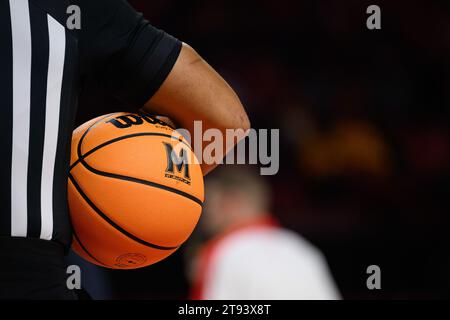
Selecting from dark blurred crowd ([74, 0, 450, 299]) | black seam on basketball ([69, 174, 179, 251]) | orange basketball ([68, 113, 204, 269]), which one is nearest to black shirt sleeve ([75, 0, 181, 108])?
orange basketball ([68, 113, 204, 269])

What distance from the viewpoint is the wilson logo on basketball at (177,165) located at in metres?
2.18

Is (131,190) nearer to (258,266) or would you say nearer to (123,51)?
(123,51)

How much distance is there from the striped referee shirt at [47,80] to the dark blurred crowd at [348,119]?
4.38 meters

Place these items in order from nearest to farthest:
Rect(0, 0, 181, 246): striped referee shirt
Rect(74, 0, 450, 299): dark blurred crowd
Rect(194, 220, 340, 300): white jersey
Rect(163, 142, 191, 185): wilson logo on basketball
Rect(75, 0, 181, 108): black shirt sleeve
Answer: Rect(0, 0, 181, 246): striped referee shirt
Rect(75, 0, 181, 108): black shirt sleeve
Rect(163, 142, 191, 185): wilson logo on basketball
Rect(194, 220, 340, 300): white jersey
Rect(74, 0, 450, 299): dark blurred crowd

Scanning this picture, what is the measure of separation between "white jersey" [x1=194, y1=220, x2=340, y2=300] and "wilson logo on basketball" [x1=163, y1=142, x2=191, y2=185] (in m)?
1.56

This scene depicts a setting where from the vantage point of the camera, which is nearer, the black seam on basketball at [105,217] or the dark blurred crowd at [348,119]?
the black seam on basketball at [105,217]

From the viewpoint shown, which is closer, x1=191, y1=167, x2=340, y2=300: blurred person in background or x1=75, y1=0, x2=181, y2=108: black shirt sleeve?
x1=75, y1=0, x2=181, y2=108: black shirt sleeve

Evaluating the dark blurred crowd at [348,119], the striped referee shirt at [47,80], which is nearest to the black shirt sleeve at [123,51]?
the striped referee shirt at [47,80]

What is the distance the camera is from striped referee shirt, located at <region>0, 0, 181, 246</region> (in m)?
1.86

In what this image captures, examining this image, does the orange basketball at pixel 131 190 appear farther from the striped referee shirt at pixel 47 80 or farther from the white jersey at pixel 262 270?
the white jersey at pixel 262 270

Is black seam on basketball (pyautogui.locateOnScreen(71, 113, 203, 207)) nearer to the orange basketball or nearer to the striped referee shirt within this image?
the orange basketball

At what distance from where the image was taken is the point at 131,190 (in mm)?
2119
